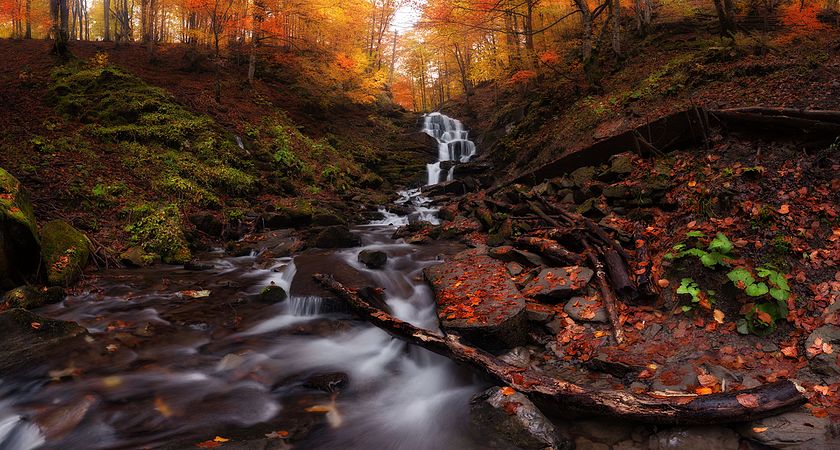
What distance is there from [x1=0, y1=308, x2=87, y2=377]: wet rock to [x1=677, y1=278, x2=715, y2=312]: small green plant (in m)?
7.14

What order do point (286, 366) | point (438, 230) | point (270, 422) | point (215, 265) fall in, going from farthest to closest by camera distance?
point (438, 230)
point (215, 265)
point (286, 366)
point (270, 422)

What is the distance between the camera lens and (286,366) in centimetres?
504

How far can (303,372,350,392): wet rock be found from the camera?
448 centimetres

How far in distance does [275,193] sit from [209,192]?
2562mm

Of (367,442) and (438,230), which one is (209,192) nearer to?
(438,230)

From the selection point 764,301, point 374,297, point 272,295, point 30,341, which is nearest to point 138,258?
point 272,295

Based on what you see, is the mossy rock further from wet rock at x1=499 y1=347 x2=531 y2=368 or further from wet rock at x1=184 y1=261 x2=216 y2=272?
wet rock at x1=499 y1=347 x2=531 y2=368

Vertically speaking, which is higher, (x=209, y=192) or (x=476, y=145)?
(x=476, y=145)

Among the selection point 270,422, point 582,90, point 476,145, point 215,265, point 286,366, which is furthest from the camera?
point 476,145

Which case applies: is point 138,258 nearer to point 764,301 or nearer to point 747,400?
point 747,400

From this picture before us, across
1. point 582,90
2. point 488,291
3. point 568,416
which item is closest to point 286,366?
point 488,291

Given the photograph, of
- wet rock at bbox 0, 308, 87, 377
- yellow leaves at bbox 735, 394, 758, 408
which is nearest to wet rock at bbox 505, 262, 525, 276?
yellow leaves at bbox 735, 394, 758, 408

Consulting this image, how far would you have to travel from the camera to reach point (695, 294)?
4.34 meters

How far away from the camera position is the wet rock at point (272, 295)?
6840 millimetres
